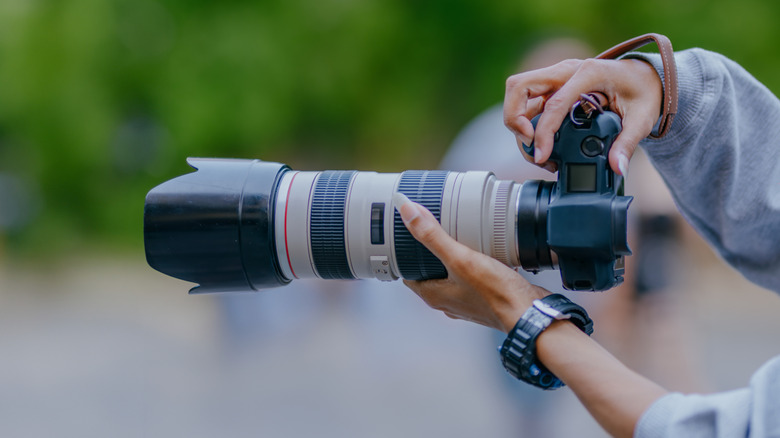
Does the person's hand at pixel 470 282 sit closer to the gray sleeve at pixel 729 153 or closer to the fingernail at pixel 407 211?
the fingernail at pixel 407 211

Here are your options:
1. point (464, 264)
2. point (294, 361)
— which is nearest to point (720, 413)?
point (464, 264)

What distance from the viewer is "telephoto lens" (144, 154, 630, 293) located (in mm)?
1812

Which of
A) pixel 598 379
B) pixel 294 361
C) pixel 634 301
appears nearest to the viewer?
pixel 598 379

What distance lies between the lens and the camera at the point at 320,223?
1.81 metres

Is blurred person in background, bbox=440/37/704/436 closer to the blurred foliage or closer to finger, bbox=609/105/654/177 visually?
finger, bbox=609/105/654/177

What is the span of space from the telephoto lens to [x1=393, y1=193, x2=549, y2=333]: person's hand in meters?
0.07

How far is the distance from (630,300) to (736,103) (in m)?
1.66

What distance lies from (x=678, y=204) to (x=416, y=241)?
69 centimetres

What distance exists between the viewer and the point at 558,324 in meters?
1.57

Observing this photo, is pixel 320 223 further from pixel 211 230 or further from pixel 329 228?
pixel 211 230

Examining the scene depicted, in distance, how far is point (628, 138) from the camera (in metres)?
1.71

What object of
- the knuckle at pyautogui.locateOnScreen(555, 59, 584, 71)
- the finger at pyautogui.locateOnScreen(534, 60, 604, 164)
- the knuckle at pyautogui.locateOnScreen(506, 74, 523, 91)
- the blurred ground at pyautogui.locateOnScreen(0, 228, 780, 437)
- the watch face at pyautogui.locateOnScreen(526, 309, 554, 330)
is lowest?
the blurred ground at pyautogui.locateOnScreen(0, 228, 780, 437)

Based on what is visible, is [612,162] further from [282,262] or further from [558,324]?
[282,262]

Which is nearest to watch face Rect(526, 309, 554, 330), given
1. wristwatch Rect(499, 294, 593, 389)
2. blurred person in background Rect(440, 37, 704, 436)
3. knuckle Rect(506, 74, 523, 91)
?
wristwatch Rect(499, 294, 593, 389)
